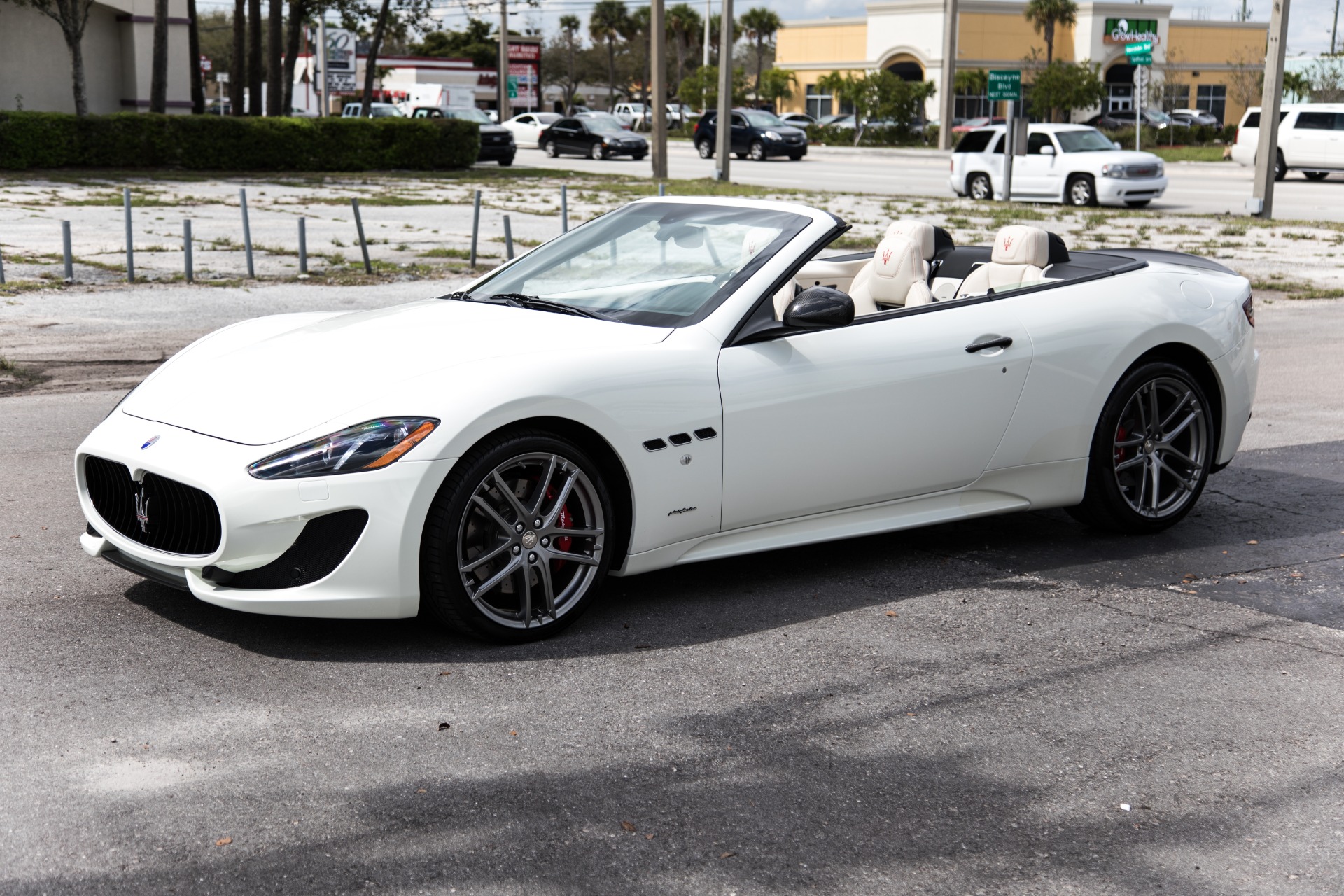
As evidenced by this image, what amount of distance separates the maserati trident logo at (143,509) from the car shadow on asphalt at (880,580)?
0.41 meters

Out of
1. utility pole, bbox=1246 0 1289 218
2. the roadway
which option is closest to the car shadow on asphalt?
utility pole, bbox=1246 0 1289 218

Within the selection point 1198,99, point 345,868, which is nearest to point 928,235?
point 345,868

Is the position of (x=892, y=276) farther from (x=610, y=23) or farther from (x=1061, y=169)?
(x=610, y=23)

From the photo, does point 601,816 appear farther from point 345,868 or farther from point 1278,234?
point 1278,234

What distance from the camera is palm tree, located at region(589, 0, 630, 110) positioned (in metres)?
116

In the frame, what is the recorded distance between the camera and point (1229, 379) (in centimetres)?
632

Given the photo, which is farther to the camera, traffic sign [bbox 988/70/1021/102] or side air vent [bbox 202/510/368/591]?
traffic sign [bbox 988/70/1021/102]

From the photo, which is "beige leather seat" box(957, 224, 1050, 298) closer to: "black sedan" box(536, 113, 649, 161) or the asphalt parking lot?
the asphalt parking lot

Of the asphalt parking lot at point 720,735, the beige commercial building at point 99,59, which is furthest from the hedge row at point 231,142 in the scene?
the asphalt parking lot at point 720,735

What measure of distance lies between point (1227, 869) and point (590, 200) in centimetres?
2613

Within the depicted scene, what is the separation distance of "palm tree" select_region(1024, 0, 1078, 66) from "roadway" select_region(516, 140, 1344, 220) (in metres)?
30.4

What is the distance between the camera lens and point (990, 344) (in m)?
5.60

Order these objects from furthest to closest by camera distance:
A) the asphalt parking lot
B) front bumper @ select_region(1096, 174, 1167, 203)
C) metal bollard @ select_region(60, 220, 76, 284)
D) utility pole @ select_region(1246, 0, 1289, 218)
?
front bumper @ select_region(1096, 174, 1167, 203), utility pole @ select_region(1246, 0, 1289, 218), metal bollard @ select_region(60, 220, 76, 284), the asphalt parking lot

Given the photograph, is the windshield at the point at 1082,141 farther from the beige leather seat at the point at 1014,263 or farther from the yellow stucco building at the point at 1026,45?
the yellow stucco building at the point at 1026,45
